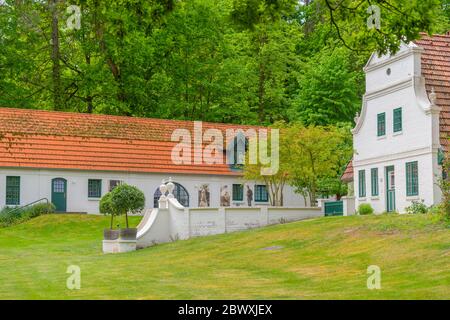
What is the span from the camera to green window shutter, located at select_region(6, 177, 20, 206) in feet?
158

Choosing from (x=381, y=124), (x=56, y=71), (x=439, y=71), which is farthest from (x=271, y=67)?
(x=439, y=71)

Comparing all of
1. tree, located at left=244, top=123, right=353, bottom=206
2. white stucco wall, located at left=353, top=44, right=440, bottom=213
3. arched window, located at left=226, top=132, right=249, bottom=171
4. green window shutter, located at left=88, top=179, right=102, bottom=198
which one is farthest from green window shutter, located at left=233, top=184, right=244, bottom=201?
white stucco wall, located at left=353, top=44, right=440, bottom=213

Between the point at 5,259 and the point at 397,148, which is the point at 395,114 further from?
the point at 5,259

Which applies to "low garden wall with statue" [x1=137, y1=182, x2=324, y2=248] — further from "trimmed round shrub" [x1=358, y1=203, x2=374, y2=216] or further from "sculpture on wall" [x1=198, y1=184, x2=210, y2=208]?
"sculpture on wall" [x1=198, y1=184, x2=210, y2=208]

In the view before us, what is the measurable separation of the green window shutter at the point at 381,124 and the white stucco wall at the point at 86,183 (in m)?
13.4

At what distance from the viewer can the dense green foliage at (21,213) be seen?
45.2 metres

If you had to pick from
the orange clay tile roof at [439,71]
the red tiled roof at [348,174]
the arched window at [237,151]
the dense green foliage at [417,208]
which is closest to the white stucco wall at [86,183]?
the arched window at [237,151]

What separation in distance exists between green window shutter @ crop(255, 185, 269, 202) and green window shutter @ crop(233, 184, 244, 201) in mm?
1025

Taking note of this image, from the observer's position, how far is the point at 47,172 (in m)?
49.2

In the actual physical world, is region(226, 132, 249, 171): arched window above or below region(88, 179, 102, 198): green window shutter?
above

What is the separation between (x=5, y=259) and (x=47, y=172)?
19011 millimetres

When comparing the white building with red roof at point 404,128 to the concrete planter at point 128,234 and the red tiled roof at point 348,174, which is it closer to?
Result: the red tiled roof at point 348,174

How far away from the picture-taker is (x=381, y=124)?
41.5m

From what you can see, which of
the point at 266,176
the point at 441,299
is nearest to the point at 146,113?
the point at 266,176
